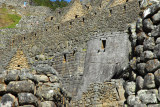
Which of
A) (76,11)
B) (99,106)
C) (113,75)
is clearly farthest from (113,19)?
Result: (76,11)

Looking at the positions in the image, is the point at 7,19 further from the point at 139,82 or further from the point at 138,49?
the point at 139,82

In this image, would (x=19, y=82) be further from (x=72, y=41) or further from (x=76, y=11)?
(x=76, y=11)

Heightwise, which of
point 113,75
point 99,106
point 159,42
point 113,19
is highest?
point 113,19

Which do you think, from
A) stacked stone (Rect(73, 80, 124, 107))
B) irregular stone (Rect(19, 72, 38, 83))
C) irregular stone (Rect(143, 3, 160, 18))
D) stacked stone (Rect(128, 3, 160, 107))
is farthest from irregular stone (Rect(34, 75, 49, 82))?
stacked stone (Rect(73, 80, 124, 107))

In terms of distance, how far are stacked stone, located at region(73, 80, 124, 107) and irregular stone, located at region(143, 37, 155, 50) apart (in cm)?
682

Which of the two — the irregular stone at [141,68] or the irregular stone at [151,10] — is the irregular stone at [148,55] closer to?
the irregular stone at [141,68]

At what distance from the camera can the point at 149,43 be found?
5.64 meters

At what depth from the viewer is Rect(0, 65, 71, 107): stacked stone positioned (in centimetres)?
548

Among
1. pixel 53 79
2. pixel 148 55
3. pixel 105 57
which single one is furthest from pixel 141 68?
pixel 105 57

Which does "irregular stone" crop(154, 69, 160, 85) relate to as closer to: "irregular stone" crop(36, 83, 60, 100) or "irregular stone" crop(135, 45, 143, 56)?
"irregular stone" crop(135, 45, 143, 56)

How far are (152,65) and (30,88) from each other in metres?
2.04

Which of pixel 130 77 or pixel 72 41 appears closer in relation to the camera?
pixel 130 77

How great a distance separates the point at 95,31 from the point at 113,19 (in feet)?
4.31

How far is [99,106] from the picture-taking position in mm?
13203
